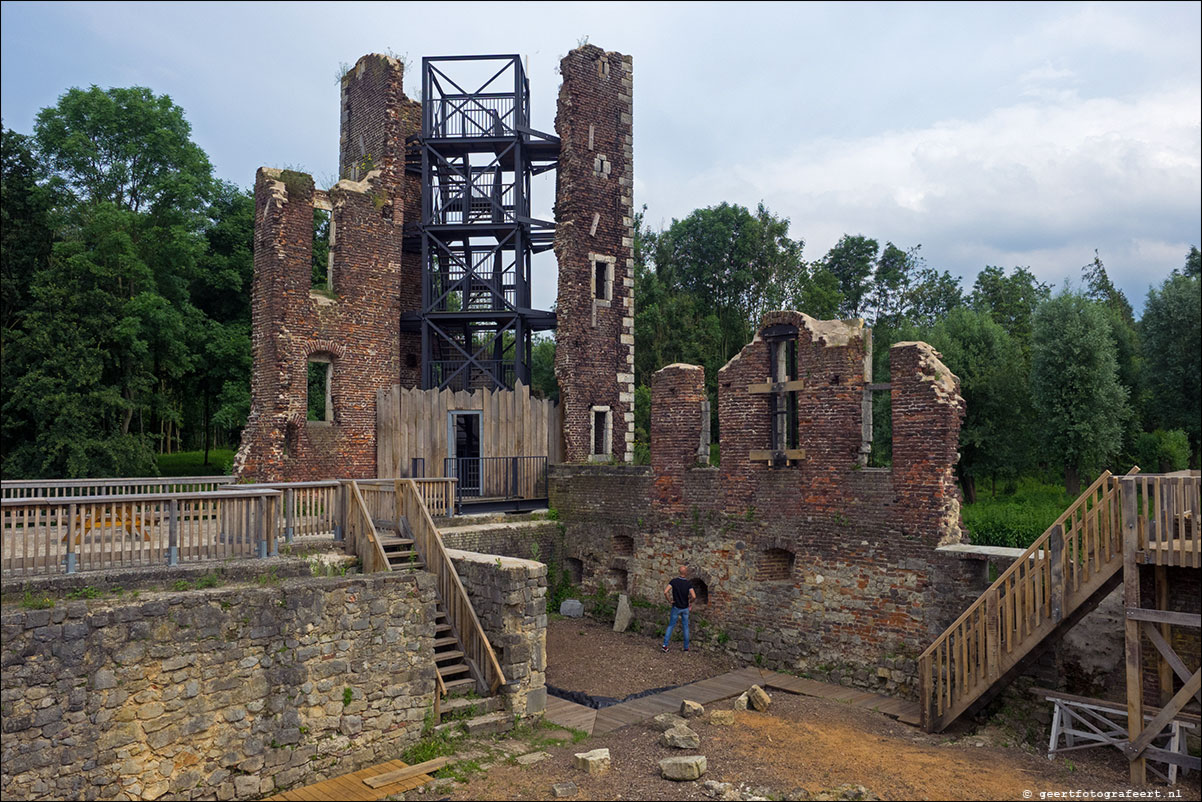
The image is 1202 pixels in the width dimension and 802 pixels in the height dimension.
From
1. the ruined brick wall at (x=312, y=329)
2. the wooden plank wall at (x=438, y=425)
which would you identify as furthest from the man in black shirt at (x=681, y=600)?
the ruined brick wall at (x=312, y=329)

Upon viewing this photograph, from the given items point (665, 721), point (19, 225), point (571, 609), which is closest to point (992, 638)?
point (665, 721)

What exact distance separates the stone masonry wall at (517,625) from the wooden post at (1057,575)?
6290 millimetres

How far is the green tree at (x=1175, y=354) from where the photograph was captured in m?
31.5

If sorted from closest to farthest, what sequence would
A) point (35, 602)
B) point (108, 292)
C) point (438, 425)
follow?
point (35, 602) → point (438, 425) → point (108, 292)

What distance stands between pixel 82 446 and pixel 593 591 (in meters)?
17.2

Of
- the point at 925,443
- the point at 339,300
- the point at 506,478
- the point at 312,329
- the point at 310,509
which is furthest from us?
the point at 339,300

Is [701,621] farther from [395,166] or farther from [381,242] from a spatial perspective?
[395,166]

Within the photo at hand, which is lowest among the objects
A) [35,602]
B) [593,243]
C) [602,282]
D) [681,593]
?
[681,593]

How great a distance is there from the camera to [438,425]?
19.5 m

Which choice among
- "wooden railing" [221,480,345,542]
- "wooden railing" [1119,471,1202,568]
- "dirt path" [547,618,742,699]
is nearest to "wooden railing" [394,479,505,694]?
"wooden railing" [221,480,345,542]

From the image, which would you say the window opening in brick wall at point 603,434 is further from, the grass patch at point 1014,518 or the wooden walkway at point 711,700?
the grass patch at point 1014,518

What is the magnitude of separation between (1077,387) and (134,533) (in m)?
31.6

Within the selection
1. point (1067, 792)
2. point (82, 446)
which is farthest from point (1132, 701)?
point (82, 446)

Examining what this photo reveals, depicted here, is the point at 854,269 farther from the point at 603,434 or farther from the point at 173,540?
the point at 173,540
